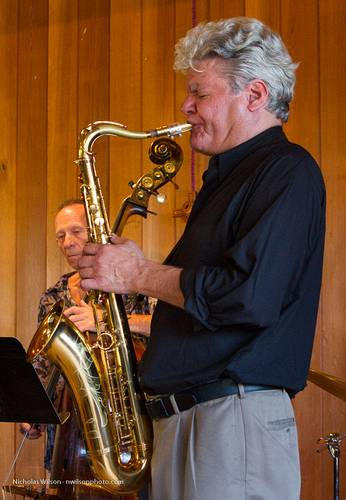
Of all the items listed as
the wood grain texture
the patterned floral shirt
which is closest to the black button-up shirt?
the patterned floral shirt

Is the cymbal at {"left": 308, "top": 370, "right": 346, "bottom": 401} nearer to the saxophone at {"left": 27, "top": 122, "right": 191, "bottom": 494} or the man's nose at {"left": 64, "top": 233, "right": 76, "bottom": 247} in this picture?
the saxophone at {"left": 27, "top": 122, "right": 191, "bottom": 494}

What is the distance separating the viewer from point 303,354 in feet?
5.75

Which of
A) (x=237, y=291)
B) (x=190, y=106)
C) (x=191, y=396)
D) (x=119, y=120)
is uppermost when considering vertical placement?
(x=119, y=120)

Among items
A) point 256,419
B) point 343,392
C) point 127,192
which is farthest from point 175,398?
point 127,192

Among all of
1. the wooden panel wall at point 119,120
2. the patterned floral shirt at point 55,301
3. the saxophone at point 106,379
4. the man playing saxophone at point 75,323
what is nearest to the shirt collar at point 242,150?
the saxophone at point 106,379

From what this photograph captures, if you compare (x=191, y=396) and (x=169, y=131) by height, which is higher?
(x=169, y=131)

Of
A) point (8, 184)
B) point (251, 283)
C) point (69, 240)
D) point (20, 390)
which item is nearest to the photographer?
point (251, 283)

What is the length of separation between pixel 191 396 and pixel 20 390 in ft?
1.79

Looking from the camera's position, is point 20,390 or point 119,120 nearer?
point 20,390

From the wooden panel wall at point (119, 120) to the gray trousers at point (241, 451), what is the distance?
1.50 metres

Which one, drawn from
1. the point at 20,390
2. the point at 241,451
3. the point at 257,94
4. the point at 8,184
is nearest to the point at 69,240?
the point at 8,184

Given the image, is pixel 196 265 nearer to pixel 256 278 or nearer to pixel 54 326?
pixel 256 278

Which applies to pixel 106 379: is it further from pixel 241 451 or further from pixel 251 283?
pixel 251 283

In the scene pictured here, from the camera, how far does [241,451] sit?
1.68 metres
